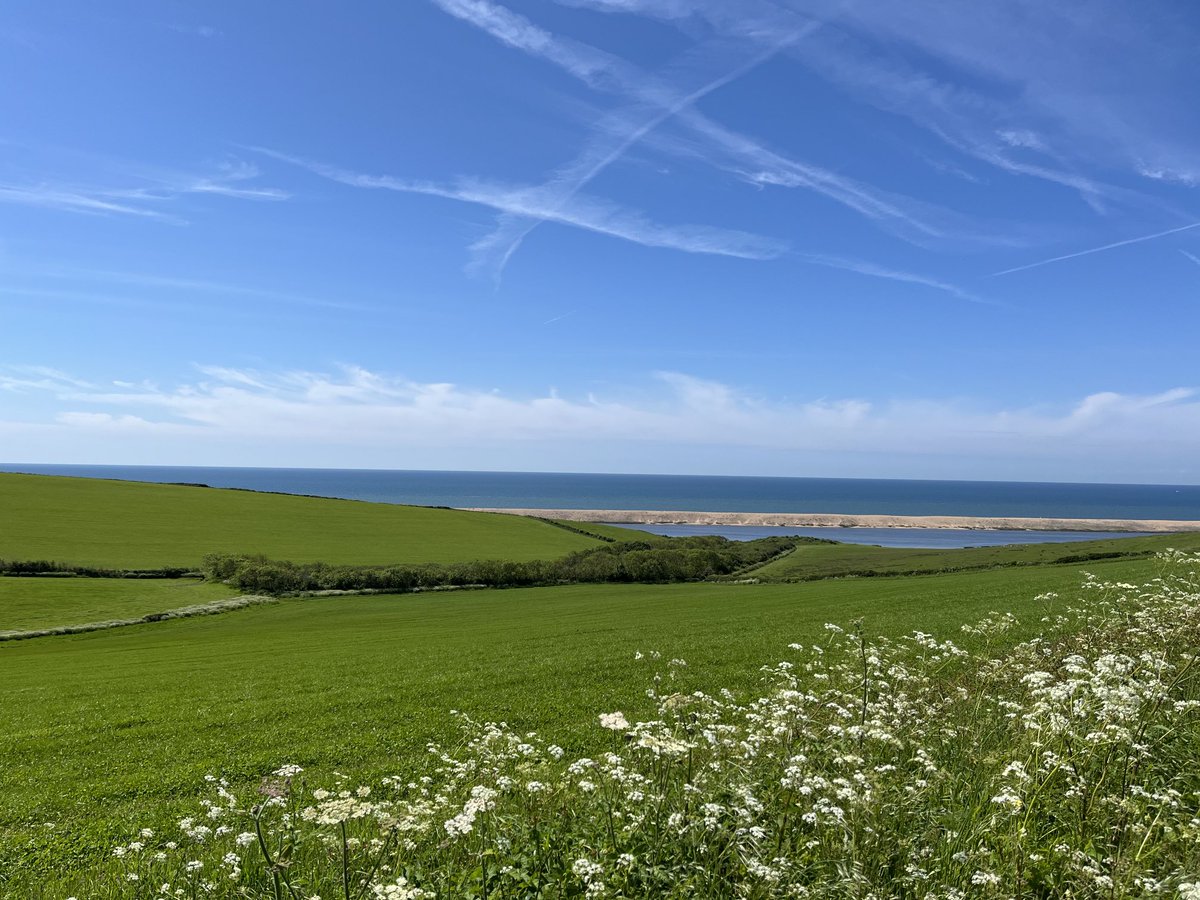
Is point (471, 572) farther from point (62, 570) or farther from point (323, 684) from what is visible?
point (323, 684)

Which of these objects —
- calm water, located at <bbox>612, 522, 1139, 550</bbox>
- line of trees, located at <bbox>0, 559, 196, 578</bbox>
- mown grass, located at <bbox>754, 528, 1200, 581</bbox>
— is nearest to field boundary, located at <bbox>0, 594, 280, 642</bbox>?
line of trees, located at <bbox>0, 559, 196, 578</bbox>

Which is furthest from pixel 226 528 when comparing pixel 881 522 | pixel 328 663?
pixel 881 522

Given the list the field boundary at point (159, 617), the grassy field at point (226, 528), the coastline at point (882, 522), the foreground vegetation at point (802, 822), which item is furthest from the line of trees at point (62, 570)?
the coastline at point (882, 522)

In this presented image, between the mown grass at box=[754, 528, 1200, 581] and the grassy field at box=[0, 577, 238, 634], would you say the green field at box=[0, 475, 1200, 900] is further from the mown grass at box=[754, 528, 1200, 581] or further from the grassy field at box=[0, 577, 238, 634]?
the mown grass at box=[754, 528, 1200, 581]

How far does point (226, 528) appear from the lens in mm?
70812

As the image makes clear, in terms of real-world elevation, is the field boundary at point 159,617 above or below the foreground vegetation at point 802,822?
below

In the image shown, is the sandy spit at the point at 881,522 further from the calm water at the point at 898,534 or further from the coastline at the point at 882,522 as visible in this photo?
the calm water at the point at 898,534

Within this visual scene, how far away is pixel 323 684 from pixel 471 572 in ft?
119

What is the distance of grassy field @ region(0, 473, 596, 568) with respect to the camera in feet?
190

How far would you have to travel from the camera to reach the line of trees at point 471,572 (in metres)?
49.7

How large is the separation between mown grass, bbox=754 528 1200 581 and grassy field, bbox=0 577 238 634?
44146 mm

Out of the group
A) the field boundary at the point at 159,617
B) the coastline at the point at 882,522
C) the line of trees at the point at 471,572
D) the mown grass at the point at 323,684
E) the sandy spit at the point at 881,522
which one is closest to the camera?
the mown grass at the point at 323,684

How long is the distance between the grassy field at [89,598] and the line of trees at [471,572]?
100 inches

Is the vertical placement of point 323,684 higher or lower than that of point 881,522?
higher
